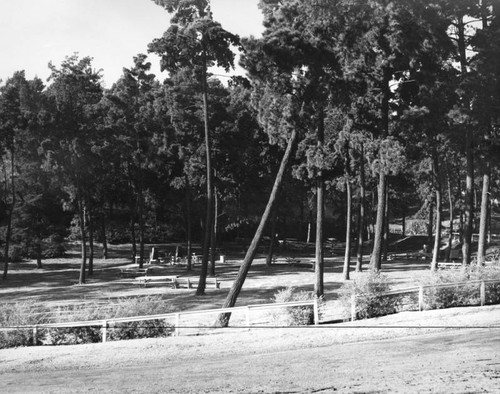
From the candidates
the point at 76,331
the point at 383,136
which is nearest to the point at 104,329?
the point at 76,331

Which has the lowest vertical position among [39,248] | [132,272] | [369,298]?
[132,272]

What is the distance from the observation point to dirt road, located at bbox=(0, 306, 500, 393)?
32.6 ft

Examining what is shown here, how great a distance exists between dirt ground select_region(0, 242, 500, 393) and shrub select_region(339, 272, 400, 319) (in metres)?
0.84

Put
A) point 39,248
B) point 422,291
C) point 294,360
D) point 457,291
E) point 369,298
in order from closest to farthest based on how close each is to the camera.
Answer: point 294,360 < point 369,298 < point 422,291 < point 457,291 < point 39,248

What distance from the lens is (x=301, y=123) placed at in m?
21.2

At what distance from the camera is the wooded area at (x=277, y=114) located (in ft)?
72.2

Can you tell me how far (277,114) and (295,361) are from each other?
38.3 ft

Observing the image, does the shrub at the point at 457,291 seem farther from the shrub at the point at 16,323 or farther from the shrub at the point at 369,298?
the shrub at the point at 16,323

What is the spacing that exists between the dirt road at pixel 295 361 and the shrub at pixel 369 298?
90 centimetres

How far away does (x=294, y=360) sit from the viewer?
12.4 m

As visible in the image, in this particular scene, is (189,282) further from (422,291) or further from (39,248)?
(39,248)

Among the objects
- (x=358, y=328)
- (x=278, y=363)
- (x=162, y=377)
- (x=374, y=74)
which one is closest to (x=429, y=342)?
(x=358, y=328)

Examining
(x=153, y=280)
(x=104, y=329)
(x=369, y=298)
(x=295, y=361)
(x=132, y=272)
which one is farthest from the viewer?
(x=132, y=272)

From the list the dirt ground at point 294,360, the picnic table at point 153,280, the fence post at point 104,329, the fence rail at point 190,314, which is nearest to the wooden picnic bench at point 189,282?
the picnic table at point 153,280
